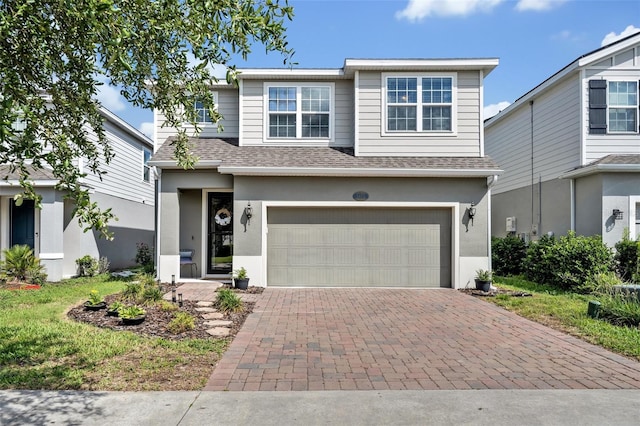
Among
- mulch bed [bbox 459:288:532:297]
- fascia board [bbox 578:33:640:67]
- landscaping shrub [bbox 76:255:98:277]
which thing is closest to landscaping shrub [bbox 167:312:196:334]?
mulch bed [bbox 459:288:532:297]

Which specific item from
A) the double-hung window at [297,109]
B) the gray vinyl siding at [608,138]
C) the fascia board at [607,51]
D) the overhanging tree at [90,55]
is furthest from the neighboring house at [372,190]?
the overhanging tree at [90,55]

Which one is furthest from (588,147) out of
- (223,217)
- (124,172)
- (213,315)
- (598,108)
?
(124,172)

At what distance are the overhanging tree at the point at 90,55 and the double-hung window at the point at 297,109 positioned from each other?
850 centimetres

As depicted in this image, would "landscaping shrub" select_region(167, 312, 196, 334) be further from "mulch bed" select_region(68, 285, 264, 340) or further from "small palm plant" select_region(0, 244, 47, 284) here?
"small palm plant" select_region(0, 244, 47, 284)

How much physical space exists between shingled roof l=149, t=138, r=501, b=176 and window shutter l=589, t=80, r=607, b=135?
331 cm

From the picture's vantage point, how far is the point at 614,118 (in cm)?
1244

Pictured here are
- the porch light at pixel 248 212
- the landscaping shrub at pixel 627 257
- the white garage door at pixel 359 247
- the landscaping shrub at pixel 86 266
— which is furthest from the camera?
the landscaping shrub at pixel 86 266

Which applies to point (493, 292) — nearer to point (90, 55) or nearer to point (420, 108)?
point (420, 108)

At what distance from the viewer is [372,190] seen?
11.8 metres

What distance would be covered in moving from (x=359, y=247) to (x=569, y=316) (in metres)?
5.35

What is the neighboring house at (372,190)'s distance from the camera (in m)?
11.6

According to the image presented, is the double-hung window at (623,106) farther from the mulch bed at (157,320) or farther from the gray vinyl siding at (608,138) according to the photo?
the mulch bed at (157,320)

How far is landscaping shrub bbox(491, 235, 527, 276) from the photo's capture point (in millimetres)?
14344

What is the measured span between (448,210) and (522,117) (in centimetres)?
667
